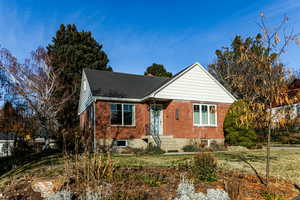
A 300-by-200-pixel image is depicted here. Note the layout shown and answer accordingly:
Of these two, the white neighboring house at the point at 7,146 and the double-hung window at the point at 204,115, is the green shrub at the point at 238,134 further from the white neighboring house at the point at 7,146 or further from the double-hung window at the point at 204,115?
the white neighboring house at the point at 7,146

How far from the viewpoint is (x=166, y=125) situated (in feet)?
52.1

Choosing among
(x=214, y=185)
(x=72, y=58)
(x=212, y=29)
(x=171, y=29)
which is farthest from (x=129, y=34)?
(x=214, y=185)

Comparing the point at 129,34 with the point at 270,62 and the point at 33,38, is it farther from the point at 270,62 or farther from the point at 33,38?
the point at 270,62

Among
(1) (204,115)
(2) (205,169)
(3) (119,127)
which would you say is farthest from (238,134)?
(2) (205,169)

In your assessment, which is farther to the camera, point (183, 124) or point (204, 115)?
point (204, 115)

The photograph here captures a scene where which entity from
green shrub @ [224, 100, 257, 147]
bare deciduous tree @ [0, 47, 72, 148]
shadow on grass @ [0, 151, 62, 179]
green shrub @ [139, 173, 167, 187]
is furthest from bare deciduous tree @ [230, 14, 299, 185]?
bare deciduous tree @ [0, 47, 72, 148]

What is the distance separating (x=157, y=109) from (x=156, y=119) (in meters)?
0.68

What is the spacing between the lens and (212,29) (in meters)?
18.0

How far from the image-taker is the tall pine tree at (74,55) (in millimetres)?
24672

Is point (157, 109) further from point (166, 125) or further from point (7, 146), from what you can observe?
point (7, 146)

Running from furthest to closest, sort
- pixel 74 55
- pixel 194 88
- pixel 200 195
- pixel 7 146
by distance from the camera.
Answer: pixel 74 55
pixel 194 88
pixel 7 146
pixel 200 195

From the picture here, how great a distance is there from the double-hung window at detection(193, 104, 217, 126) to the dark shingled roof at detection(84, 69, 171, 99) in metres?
2.98

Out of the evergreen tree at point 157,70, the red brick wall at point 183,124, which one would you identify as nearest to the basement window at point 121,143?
the red brick wall at point 183,124

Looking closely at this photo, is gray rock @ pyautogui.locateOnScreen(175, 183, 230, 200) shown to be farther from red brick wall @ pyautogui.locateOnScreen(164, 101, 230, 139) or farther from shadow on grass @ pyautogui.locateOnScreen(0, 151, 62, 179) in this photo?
red brick wall @ pyautogui.locateOnScreen(164, 101, 230, 139)
